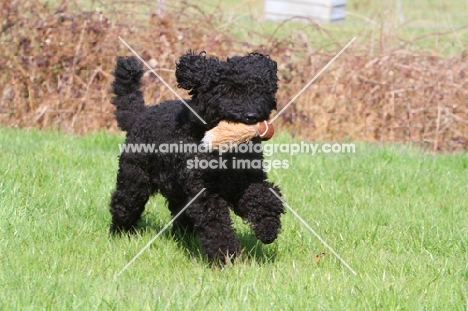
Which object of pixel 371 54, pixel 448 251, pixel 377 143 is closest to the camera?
pixel 448 251

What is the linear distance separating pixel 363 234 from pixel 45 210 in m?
2.43

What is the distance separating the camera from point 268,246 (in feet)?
17.5

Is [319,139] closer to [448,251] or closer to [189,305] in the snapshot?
[448,251]

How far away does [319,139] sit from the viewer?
9.40 metres

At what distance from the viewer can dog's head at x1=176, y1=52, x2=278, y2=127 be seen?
4.54 meters

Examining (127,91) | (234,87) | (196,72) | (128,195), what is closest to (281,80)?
(127,91)

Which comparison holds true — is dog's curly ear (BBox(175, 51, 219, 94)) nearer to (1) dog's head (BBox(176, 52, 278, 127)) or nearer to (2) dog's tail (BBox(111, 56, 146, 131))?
(1) dog's head (BBox(176, 52, 278, 127))

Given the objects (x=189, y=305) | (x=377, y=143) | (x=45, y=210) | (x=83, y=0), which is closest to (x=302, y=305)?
(x=189, y=305)

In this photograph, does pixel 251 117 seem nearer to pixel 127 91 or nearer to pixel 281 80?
pixel 127 91

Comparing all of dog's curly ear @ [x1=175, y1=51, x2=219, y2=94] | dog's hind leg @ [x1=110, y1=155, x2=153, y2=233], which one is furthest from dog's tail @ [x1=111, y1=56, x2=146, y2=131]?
dog's curly ear @ [x1=175, y1=51, x2=219, y2=94]

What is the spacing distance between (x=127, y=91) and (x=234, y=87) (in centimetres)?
162

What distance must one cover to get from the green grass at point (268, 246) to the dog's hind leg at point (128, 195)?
18cm

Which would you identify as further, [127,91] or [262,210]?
[127,91]

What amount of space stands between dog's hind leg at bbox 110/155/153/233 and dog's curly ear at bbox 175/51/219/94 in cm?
92
